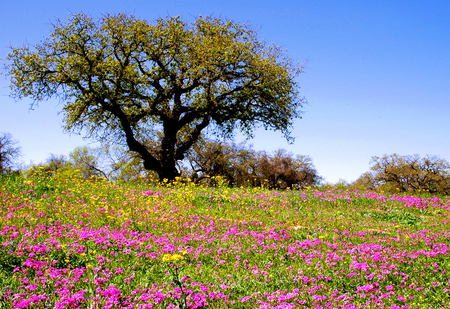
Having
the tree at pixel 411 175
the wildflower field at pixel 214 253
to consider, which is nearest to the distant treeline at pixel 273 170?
the tree at pixel 411 175

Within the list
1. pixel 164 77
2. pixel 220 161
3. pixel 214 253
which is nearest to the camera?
pixel 214 253

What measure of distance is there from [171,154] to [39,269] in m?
18.4

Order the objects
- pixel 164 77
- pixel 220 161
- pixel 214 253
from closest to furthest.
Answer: pixel 214 253 < pixel 164 77 < pixel 220 161

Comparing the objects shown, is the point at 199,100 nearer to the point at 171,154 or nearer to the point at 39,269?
the point at 171,154

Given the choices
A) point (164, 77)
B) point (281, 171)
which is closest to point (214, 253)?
point (164, 77)

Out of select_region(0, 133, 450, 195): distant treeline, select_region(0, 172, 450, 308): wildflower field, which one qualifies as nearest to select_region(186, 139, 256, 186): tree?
select_region(0, 133, 450, 195): distant treeline

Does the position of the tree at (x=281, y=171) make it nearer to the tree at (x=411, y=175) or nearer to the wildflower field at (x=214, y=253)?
the tree at (x=411, y=175)

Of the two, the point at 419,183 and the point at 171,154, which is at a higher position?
the point at 171,154

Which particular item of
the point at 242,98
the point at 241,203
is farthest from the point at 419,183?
the point at 241,203

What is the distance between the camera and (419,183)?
147 ft

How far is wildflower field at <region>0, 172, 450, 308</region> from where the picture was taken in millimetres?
4953

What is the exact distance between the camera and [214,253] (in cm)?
737

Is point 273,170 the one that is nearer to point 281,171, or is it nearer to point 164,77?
point 281,171

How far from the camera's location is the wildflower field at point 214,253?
4.95 metres
